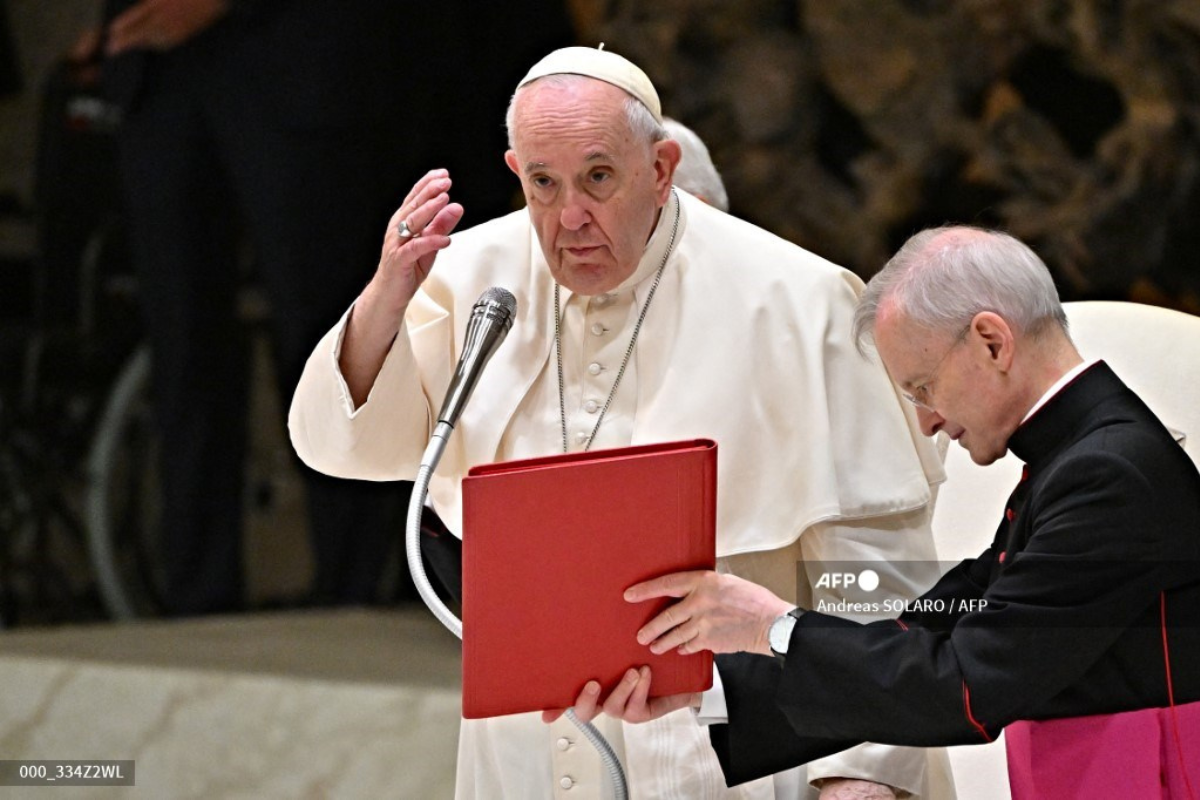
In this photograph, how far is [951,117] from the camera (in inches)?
254

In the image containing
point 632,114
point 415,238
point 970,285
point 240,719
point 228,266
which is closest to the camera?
point 970,285

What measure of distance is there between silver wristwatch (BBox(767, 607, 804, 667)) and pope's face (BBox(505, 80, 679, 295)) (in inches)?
27.1

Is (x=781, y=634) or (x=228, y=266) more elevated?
(x=228, y=266)

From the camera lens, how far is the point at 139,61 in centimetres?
695

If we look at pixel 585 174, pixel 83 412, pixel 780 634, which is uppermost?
pixel 585 174

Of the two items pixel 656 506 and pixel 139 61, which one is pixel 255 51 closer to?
pixel 139 61

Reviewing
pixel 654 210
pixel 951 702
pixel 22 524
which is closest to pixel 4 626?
pixel 22 524

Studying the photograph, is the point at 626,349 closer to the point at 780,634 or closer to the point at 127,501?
the point at 780,634

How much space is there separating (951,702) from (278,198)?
4698 millimetres

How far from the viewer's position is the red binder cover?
101 inches

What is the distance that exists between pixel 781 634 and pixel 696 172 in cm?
167

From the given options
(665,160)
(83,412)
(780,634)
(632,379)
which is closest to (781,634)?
(780,634)

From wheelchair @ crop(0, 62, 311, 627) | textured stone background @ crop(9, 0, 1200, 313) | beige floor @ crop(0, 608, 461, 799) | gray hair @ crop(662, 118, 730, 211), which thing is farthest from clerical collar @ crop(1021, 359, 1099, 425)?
wheelchair @ crop(0, 62, 311, 627)

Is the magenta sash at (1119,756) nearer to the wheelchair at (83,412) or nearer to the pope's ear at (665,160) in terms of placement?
the pope's ear at (665,160)
